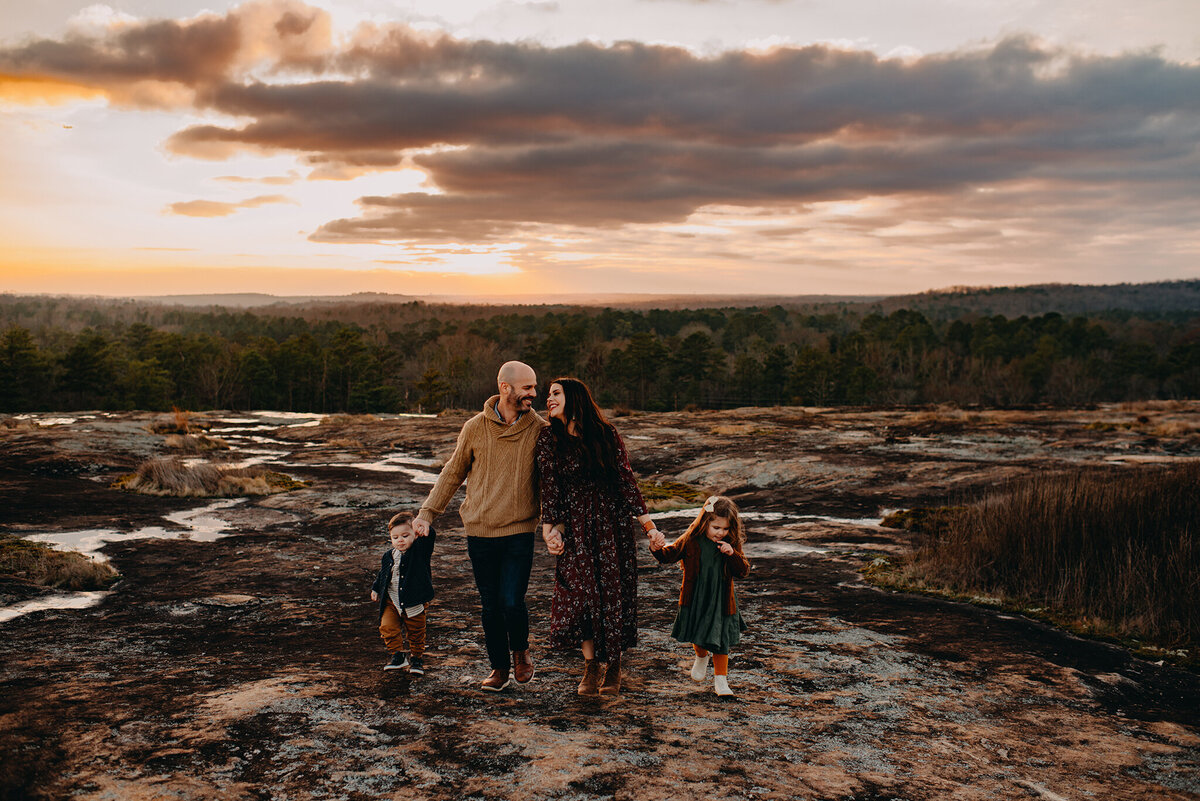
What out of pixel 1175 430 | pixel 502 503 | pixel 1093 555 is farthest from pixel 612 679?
pixel 1175 430

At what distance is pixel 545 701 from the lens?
16.7 feet

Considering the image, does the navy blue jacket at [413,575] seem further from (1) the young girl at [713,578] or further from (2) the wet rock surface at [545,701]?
(1) the young girl at [713,578]

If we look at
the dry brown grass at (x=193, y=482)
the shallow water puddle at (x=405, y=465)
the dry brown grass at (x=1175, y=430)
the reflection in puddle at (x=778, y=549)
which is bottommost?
the shallow water puddle at (x=405, y=465)

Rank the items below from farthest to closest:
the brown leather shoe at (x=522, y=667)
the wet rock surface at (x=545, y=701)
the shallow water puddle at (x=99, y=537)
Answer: the shallow water puddle at (x=99, y=537), the brown leather shoe at (x=522, y=667), the wet rock surface at (x=545, y=701)

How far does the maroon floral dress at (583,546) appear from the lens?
5.05m

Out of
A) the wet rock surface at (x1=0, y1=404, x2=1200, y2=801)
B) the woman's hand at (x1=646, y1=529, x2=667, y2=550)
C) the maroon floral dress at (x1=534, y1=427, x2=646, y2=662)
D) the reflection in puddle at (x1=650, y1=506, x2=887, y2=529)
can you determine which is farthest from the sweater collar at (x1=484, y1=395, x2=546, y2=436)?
the reflection in puddle at (x1=650, y1=506, x2=887, y2=529)

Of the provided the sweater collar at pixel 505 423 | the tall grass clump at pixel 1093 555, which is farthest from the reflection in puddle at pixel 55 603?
the tall grass clump at pixel 1093 555

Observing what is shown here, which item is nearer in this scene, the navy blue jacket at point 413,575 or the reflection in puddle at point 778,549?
the navy blue jacket at point 413,575

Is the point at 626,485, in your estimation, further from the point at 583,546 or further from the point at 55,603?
the point at 55,603

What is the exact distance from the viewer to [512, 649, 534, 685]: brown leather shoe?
17.4 feet

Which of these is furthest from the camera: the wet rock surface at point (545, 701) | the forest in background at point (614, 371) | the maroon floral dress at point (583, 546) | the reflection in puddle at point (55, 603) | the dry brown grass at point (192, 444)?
the forest in background at point (614, 371)

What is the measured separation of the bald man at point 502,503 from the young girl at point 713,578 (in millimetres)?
977

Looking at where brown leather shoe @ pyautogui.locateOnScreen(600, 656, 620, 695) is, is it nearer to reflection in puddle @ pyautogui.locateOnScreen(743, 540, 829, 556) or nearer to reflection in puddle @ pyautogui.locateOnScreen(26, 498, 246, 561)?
→ reflection in puddle @ pyautogui.locateOnScreen(743, 540, 829, 556)

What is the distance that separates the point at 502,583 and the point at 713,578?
145cm
